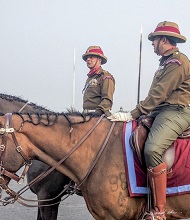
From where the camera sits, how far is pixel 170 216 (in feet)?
13.8

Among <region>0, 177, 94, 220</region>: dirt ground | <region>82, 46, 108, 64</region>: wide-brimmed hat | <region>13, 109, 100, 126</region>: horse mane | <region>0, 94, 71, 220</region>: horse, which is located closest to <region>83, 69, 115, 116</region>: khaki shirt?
<region>82, 46, 108, 64</region>: wide-brimmed hat

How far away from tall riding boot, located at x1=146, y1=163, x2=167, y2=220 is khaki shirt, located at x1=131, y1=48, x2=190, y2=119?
0.68 meters

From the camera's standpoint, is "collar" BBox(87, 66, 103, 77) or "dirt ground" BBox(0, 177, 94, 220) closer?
"collar" BBox(87, 66, 103, 77)

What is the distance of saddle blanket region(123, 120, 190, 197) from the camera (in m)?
4.06

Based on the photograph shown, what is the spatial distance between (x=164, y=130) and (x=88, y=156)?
851mm

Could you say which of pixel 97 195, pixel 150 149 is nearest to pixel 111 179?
pixel 97 195

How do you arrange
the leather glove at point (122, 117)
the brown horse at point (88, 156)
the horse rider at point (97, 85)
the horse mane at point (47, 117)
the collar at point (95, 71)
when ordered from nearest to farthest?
the brown horse at point (88, 156) → the horse mane at point (47, 117) → the leather glove at point (122, 117) → the horse rider at point (97, 85) → the collar at point (95, 71)

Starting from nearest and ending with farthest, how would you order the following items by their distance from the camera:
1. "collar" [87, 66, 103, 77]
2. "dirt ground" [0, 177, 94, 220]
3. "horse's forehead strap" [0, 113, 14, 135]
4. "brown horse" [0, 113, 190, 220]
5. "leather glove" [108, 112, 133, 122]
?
"horse's forehead strap" [0, 113, 14, 135]
"brown horse" [0, 113, 190, 220]
"leather glove" [108, 112, 133, 122]
"collar" [87, 66, 103, 77]
"dirt ground" [0, 177, 94, 220]

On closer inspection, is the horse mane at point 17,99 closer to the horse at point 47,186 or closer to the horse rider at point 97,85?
the horse at point 47,186

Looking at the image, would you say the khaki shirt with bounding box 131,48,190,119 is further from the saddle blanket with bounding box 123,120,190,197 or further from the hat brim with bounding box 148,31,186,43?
the saddle blanket with bounding box 123,120,190,197

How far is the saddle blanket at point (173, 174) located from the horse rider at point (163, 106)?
0.13 meters

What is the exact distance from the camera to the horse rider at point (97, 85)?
648 cm

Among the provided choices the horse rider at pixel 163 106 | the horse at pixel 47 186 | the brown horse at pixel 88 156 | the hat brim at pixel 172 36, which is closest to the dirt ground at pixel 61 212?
the horse at pixel 47 186

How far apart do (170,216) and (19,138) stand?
1.81 metres
